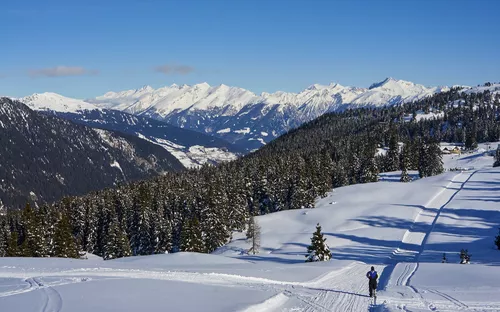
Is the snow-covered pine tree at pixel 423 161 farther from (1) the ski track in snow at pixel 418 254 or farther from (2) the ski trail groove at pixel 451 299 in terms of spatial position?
(2) the ski trail groove at pixel 451 299

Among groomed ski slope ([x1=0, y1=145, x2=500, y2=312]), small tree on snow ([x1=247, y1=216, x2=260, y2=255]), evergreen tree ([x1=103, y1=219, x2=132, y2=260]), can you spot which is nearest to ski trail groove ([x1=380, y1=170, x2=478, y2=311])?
groomed ski slope ([x1=0, y1=145, x2=500, y2=312])

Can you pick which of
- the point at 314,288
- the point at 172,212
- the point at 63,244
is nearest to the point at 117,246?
the point at 63,244

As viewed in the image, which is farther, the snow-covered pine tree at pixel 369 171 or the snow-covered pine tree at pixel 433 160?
the snow-covered pine tree at pixel 433 160

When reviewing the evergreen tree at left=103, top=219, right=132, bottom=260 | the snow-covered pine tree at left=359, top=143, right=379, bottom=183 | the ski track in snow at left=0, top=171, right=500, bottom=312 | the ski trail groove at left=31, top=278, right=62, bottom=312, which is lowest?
the evergreen tree at left=103, top=219, right=132, bottom=260

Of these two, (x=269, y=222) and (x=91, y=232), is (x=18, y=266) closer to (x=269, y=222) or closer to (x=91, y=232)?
(x=91, y=232)

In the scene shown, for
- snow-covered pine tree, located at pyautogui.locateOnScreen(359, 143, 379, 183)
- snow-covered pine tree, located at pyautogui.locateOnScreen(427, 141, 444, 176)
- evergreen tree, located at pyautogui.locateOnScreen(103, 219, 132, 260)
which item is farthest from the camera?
snow-covered pine tree, located at pyautogui.locateOnScreen(427, 141, 444, 176)

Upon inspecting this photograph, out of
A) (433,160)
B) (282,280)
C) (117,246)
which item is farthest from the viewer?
(433,160)

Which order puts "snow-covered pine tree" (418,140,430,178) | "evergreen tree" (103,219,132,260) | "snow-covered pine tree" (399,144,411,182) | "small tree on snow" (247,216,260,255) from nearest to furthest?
1. "evergreen tree" (103,219,132,260)
2. "small tree on snow" (247,216,260,255)
3. "snow-covered pine tree" (399,144,411,182)
4. "snow-covered pine tree" (418,140,430,178)

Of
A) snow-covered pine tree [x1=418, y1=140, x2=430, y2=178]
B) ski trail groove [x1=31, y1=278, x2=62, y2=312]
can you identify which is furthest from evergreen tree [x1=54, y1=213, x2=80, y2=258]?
snow-covered pine tree [x1=418, y1=140, x2=430, y2=178]

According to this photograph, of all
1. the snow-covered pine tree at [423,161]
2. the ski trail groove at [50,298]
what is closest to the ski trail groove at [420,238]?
the snow-covered pine tree at [423,161]

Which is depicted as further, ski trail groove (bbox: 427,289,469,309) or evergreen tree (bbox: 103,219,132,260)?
evergreen tree (bbox: 103,219,132,260)

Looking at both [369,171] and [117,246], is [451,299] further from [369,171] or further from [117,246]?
[369,171]

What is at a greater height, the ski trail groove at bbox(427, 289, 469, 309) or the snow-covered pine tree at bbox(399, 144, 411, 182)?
the snow-covered pine tree at bbox(399, 144, 411, 182)

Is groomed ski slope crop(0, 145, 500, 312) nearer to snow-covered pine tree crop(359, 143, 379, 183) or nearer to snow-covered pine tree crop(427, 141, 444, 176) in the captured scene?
snow-covered pine tree crop(359, 143, 379, 183)
